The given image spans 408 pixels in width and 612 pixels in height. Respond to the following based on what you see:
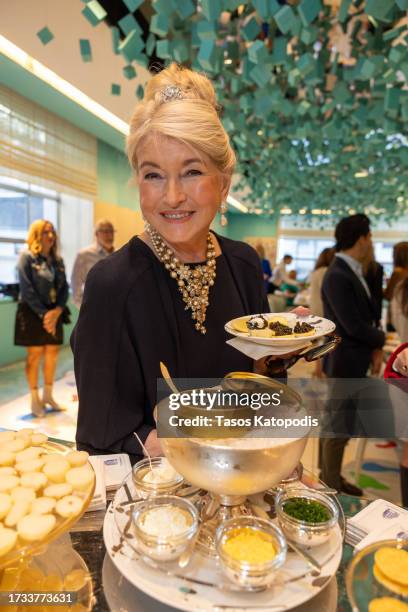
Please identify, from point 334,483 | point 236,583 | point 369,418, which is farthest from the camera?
point 334,483

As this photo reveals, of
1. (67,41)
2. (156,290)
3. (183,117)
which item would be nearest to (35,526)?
(156,290)

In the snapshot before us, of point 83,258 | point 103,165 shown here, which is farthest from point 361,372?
point 103,165

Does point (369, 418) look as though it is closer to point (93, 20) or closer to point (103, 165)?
point (93, 20)

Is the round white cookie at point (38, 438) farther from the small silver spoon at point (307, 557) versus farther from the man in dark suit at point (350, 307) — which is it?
the man in dark suit at point (350, 307)

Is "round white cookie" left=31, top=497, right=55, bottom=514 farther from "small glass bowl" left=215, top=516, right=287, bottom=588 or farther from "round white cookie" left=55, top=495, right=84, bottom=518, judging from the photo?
"small glass bowl" left=215, top=516, right=287, bottom=588

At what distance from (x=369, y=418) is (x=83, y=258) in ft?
11.9

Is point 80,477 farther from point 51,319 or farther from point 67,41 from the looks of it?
point 67,41

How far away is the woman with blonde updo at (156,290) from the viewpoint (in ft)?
3.45

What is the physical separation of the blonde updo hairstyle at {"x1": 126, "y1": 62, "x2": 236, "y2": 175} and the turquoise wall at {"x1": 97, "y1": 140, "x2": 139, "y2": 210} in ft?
20.1

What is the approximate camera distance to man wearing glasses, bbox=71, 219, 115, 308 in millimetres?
4277

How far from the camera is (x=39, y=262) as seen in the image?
12.7ft

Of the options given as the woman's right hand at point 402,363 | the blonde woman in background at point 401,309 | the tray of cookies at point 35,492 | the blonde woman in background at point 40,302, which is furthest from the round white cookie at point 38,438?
the blonde woman in background at point 40,302

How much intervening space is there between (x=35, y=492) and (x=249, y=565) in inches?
13.3

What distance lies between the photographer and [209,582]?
55cm
